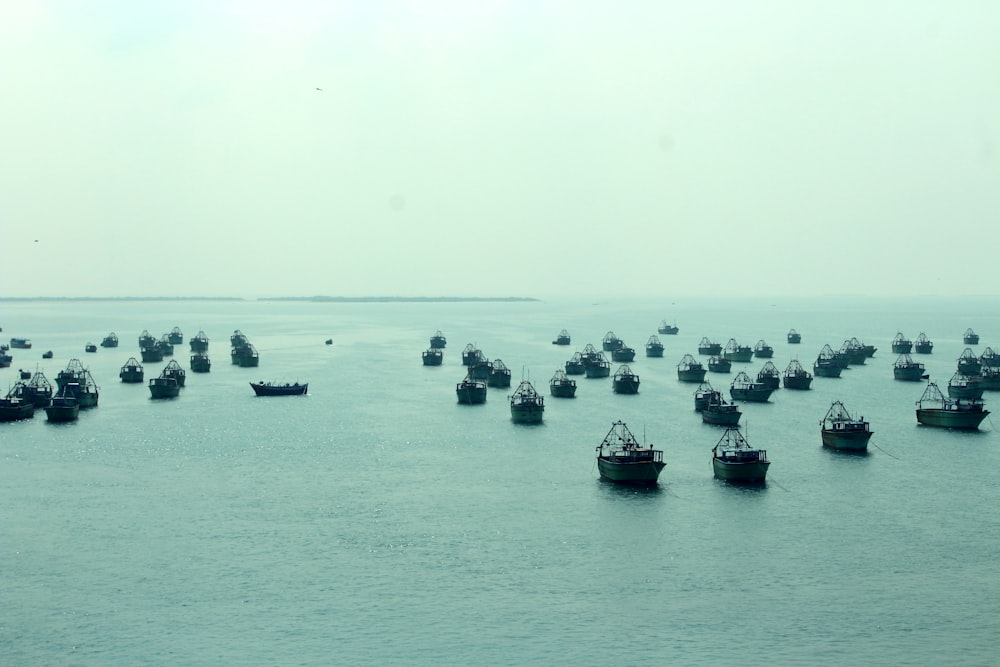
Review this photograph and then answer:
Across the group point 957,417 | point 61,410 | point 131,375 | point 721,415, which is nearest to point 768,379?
point 721,415

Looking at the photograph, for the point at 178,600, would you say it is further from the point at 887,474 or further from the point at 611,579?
the point at 887,474

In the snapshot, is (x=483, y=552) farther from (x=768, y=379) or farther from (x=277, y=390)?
(x=768, y=379)

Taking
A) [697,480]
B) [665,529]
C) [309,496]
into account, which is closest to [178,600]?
[309,496]

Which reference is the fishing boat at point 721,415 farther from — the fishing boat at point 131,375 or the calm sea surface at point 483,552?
the fishing boat at point 131,375

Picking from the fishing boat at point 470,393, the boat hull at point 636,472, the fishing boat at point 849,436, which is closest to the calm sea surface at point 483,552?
the boat hull at point 636,472

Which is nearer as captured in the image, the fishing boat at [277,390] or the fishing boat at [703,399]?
the fishing boat at [703,399]

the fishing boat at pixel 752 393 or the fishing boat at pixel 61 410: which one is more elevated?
the fishing boat at pixel 752 393
